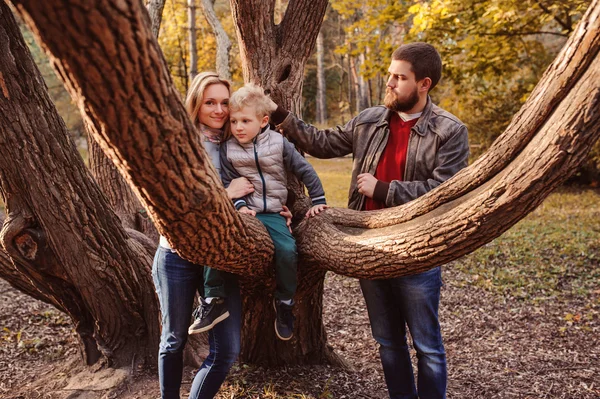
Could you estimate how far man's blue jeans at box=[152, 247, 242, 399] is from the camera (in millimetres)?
2711

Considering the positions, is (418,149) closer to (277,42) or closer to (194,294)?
(277,42)

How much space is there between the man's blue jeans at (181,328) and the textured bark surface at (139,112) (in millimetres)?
343

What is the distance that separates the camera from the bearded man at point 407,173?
2736mm

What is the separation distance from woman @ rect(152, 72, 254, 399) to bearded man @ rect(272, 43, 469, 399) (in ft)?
2.37

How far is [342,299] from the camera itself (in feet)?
18.8

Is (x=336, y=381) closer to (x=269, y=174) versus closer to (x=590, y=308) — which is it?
(x=269, y=174)

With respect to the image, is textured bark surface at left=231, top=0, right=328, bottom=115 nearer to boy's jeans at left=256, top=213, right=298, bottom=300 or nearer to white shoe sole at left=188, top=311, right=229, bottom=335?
boy's jeans at left=256, top=213, right=298, bottom=300

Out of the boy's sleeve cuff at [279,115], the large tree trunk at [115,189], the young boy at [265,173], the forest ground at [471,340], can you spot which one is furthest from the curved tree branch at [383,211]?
the large tree trunk at [115,189]

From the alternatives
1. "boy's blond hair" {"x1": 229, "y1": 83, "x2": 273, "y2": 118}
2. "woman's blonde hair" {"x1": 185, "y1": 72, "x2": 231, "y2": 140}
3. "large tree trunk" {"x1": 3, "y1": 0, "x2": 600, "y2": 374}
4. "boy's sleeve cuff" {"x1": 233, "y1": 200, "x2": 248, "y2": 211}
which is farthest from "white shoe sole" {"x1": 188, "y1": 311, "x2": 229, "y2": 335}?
"boy's blond hair" {"x1": 229, "y1": 83, "x2": 273, "y2": 118}

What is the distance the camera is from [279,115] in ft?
10.4

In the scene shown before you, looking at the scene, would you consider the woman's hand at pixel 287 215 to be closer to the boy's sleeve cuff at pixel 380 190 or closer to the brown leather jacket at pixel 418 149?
the brown leather jacket at pixel 418 149

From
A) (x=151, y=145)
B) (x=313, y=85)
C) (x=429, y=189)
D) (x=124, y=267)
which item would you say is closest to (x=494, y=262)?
(x=429, y=189)

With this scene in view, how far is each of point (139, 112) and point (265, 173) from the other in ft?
4.31

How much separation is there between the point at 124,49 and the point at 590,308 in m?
5.34
